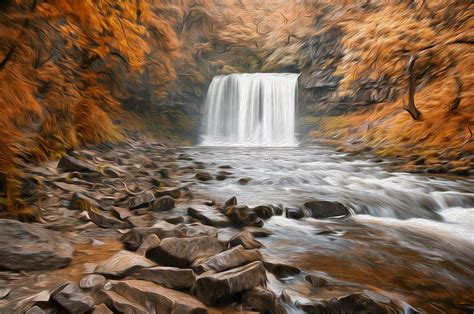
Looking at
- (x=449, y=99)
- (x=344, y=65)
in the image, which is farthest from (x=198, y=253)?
(x=344, y=65)

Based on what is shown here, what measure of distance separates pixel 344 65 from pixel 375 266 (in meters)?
15.8

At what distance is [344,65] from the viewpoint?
709 inches

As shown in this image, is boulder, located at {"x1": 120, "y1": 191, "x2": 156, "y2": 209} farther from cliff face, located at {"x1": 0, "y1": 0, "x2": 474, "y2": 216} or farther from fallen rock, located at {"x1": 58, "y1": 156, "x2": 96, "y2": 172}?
fallen rock, located at {"x1": 58, "y1": 156, "x2": 96, "y2": 172}

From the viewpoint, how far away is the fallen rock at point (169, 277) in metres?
2.84

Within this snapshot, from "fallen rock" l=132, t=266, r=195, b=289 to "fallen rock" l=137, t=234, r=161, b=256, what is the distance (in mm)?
701

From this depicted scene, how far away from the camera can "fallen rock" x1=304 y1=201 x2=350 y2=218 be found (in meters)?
5.87

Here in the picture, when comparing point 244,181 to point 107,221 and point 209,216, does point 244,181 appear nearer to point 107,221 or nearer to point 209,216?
point 209,216

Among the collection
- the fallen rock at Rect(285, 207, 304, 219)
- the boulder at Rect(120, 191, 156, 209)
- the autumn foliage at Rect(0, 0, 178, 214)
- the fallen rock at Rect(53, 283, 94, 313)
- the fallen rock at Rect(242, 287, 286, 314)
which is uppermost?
the autumn foliage at Rect(0, 0, 178, 214)

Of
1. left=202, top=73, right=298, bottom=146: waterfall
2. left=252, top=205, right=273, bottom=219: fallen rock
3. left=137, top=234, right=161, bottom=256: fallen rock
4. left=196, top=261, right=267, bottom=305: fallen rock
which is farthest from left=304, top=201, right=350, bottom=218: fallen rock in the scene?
left=202, top=73, right=298, bottom=146: waterfall

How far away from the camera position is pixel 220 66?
872 inches

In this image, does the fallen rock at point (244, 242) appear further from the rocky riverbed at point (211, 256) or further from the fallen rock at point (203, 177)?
the fallen rock at point (203, 177)

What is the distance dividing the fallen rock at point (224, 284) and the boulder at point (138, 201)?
3054 millimetres

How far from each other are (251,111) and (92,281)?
18.2 metres

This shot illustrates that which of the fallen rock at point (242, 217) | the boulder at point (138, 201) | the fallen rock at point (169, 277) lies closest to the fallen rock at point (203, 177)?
the boulder at point (138, 201)
